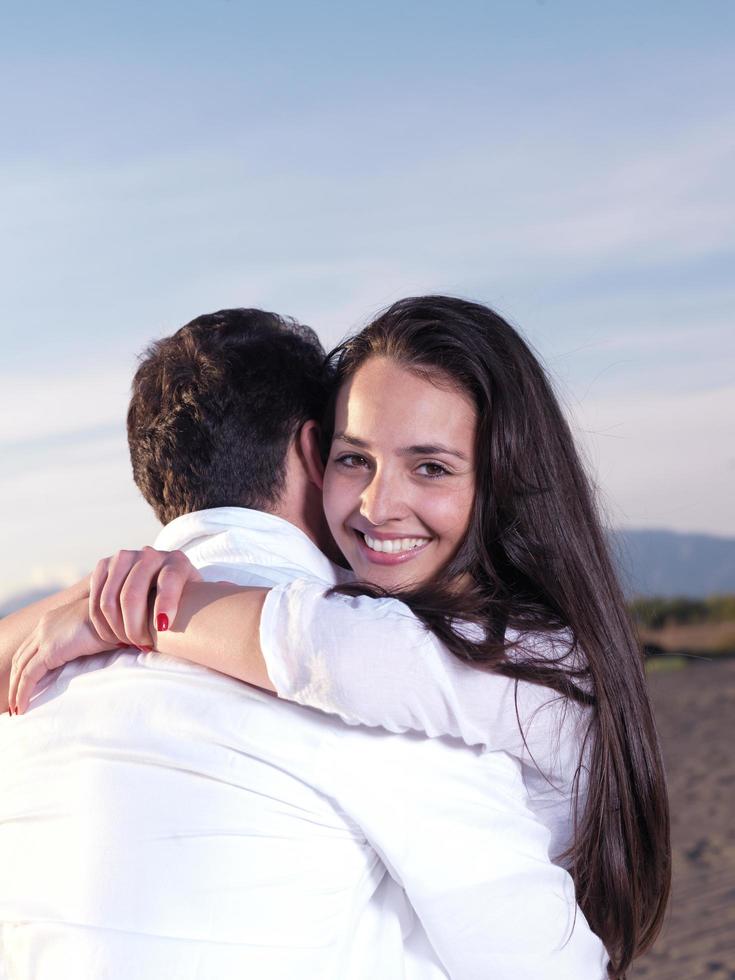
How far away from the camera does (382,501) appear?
258 cm

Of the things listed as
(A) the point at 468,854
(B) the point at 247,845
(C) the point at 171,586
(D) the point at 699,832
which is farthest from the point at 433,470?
(D) the point at 699,832

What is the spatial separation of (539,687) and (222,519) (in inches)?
27.5

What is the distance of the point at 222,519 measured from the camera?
7.69 feet

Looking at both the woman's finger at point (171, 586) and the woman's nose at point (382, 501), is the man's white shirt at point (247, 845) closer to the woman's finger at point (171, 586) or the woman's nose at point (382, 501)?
the woman's finger at point (171, 586)

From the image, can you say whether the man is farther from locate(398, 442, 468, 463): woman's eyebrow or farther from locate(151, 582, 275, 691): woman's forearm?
locate(398, 442, 468, 463): woman's eyebrow

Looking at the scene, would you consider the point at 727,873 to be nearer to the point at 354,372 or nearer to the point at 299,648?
the point at 354,372

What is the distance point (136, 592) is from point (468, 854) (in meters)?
0.74

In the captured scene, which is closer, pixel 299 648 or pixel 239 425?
pixel 299 648

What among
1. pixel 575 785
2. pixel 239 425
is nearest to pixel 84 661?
pixel 239 425

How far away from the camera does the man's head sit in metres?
2.50

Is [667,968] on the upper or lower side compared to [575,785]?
lower

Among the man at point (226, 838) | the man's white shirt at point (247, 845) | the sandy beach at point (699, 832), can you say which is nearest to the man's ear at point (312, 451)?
the man at point (226, 838)

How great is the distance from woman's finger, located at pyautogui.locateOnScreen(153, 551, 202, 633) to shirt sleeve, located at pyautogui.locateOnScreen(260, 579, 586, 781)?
0.19m

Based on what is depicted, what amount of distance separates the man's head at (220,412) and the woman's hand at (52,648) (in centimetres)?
40
